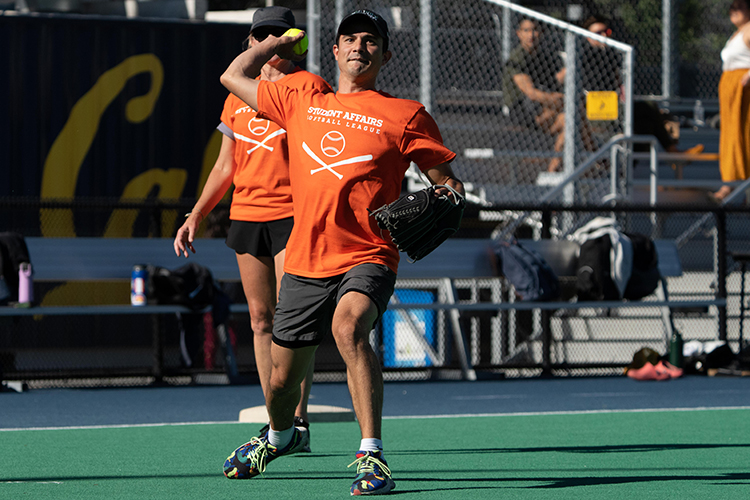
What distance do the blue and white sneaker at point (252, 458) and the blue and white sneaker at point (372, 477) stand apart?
2.11 ft

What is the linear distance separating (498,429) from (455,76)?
7691mm

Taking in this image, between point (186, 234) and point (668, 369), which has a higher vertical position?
point (186, 234)

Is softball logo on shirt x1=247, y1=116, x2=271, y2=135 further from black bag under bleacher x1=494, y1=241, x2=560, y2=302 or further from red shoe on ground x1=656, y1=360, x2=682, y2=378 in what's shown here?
red shoe on ground x1=656, y1=360, x2=682, y2=378

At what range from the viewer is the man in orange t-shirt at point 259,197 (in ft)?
18.3

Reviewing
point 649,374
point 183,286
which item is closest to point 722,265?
point 649,374

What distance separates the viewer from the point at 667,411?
808cm

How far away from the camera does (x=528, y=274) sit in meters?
10.3

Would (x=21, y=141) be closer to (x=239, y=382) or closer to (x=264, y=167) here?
(x=239, y=382)

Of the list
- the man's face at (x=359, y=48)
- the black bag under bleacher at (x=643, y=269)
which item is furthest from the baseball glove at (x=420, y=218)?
the black bag under bleacher at (x=643, y=269)

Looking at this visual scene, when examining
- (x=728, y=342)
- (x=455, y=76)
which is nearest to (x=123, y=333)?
(x=455, y=76)

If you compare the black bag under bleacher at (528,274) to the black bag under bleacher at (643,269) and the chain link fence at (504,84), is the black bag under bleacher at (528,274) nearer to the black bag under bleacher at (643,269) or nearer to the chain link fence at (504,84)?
the black bag under bleacher at (643,269)

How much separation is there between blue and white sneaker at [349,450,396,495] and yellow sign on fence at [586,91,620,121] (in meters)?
9.22

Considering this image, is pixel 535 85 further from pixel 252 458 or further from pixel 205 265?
pixel 252 458

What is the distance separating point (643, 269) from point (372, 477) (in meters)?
7.10
